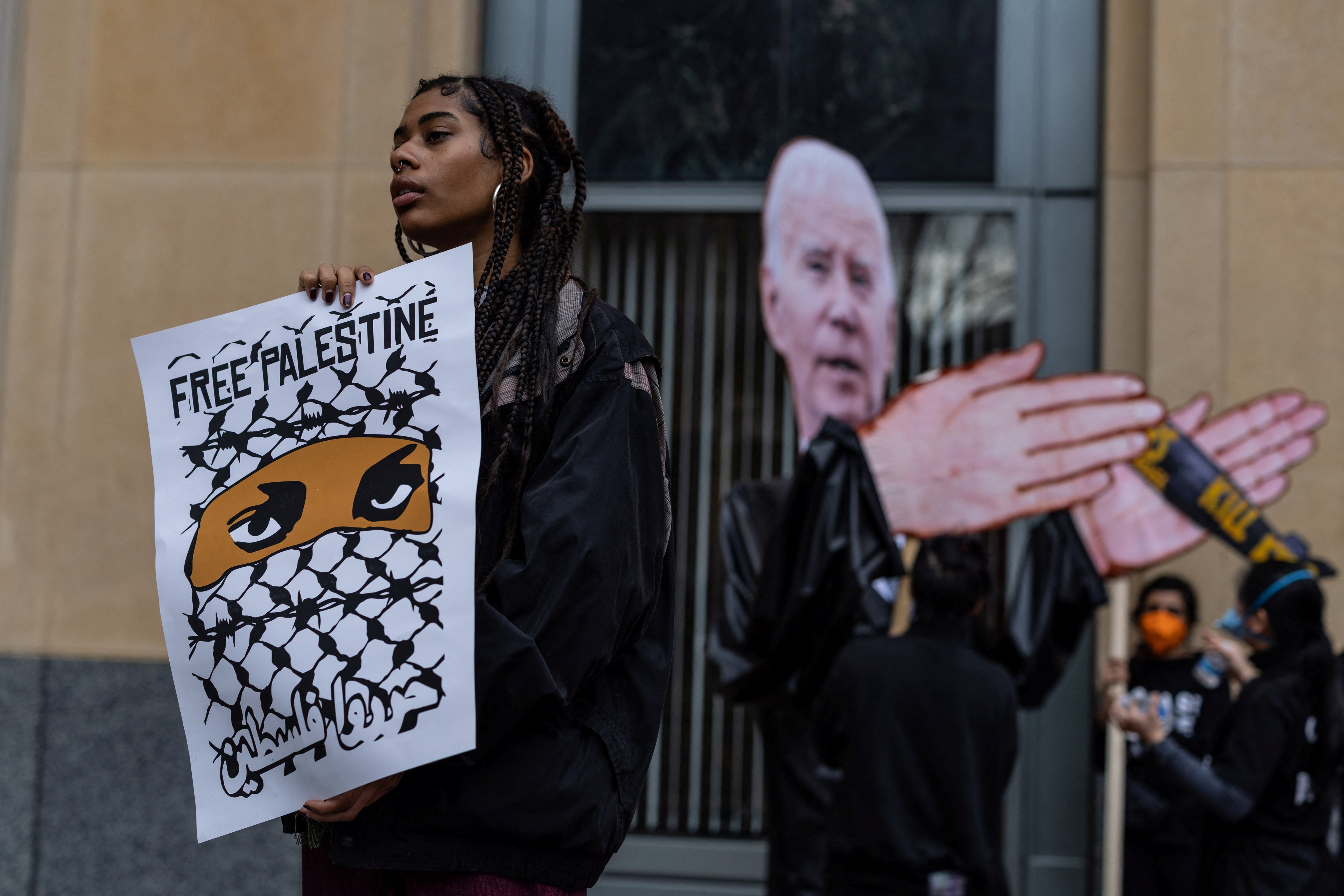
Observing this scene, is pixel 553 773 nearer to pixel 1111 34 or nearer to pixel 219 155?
pixel 219 155

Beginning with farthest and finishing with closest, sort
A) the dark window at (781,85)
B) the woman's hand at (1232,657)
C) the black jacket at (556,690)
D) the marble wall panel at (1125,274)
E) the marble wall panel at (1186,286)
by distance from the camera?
the dark window at (781,85)
the marble wall panel at (1125,274)
the marble wall panel at (1186,286)
the woman's hand at (1232,657)
the black jacket at (556,690)

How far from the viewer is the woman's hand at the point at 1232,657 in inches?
195

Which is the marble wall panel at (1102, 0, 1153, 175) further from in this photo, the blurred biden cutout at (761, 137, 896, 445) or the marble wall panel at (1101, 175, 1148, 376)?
the blurred biden cutout at (761, 137, 896, 445)

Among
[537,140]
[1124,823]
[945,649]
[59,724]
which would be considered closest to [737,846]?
[1124,823]

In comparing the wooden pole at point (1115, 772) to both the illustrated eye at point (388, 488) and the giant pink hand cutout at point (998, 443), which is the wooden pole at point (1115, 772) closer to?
the giant pink hand cutout at point (998, 443)

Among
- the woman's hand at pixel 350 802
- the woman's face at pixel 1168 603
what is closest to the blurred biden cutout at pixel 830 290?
the woman's face at pixel 1168 603

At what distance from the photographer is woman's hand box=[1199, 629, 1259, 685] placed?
4954 millimetres

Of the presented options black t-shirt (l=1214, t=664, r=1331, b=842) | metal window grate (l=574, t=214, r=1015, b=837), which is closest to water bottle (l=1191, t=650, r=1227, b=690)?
black t-shirt (l=1214, t=664, r=1331, b=842)

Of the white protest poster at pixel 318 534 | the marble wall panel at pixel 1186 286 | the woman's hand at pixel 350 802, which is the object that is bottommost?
the woman's hand at pixel 350 802

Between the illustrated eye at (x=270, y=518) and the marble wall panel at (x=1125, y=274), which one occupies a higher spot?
the marble wall panel at (x=1125, y=274)

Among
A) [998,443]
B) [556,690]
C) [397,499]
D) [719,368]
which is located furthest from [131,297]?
[556,690]

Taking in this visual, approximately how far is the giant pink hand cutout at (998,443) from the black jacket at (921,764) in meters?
1.04

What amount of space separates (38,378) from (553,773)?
4971 millimetres

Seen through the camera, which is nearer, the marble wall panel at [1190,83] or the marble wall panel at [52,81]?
the marble wall panel at [1190,83]
